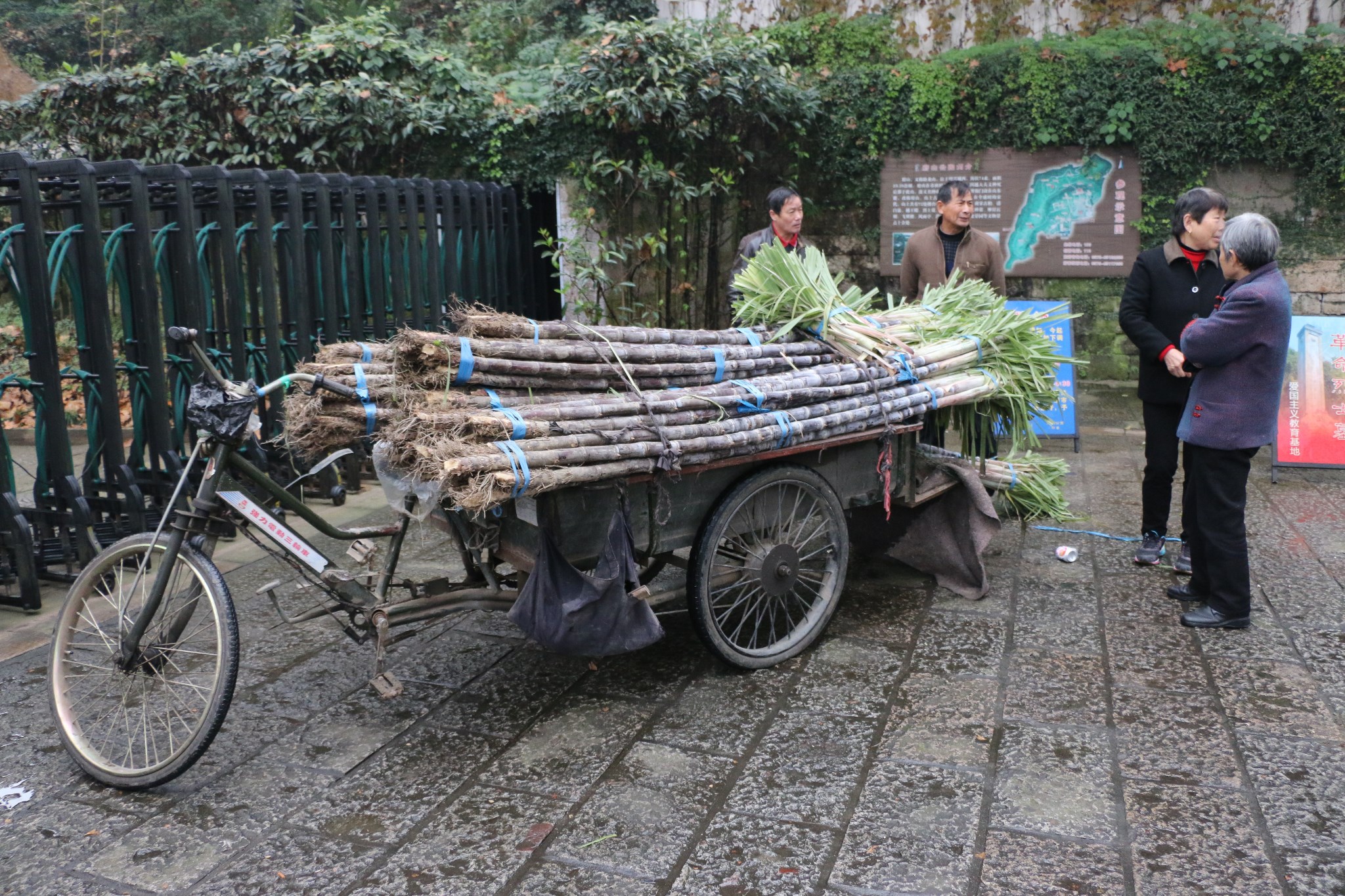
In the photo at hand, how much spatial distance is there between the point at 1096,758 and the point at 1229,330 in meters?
1.98

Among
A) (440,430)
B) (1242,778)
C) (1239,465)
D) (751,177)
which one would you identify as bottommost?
(1242,778)

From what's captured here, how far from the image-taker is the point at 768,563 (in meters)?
4.14

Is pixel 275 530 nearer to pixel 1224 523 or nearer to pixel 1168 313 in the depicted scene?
pixel 1224 523

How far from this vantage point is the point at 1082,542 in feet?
19.0

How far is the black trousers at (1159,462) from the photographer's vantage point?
5285 mm

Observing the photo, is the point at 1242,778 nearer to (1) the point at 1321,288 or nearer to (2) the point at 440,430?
(2) the point at 440,430

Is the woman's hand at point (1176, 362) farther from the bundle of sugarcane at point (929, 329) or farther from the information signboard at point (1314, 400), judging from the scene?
the information signboard at point (1314, 400)

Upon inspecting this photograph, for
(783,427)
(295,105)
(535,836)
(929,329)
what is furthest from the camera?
(295,105)

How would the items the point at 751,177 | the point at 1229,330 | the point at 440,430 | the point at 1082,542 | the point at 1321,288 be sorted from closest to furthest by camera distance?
the point at 440,430, the point at 1229,330, the point at 1082,542, the point at 1321,288, the point at 751,177

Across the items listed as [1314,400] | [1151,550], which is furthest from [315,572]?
[1314,400]

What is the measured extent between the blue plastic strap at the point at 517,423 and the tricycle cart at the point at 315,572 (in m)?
0.26

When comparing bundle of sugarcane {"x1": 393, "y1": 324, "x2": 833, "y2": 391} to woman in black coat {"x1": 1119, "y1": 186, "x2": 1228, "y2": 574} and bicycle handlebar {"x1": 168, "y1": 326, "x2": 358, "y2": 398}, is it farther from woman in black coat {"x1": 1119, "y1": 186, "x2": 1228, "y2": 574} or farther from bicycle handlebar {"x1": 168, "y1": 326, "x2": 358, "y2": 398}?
woman in black coat {"x1": 1119, "y1": 186, "x2": 1228, "y2": 574}

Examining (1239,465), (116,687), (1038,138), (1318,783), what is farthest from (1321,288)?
(116,687)

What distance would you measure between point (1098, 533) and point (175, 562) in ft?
15.1
